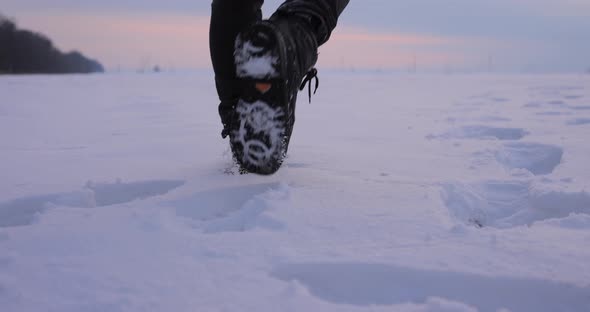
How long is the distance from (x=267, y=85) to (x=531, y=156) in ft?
4.09

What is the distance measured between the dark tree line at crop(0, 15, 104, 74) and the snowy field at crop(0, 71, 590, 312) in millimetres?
22237

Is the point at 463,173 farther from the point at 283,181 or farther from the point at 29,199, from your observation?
the point at 29,199

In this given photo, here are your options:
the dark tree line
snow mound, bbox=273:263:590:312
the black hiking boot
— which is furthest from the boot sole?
the dark tree line

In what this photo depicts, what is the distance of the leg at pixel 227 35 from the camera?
121 centimetres

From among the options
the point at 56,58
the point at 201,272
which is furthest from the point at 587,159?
the point at 56,58

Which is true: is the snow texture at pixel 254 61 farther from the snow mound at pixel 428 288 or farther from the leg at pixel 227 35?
the snow mound at pixel 428 288

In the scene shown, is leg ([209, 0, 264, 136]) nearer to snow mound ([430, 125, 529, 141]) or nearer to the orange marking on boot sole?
the orange marking on boot sole

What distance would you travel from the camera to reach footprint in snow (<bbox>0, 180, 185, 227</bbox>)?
3.50 ft

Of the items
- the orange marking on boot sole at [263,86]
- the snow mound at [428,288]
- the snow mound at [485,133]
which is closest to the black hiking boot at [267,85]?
the orange marking on boot sole at [263,86]

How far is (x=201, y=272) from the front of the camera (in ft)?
2.36

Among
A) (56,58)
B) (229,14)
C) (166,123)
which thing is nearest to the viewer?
(229,14)

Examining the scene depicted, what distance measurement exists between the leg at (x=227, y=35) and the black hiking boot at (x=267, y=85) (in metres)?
0.10

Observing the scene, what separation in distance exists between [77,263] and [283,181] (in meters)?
0.53

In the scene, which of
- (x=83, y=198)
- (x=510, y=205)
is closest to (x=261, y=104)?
(x=83, y=198)
